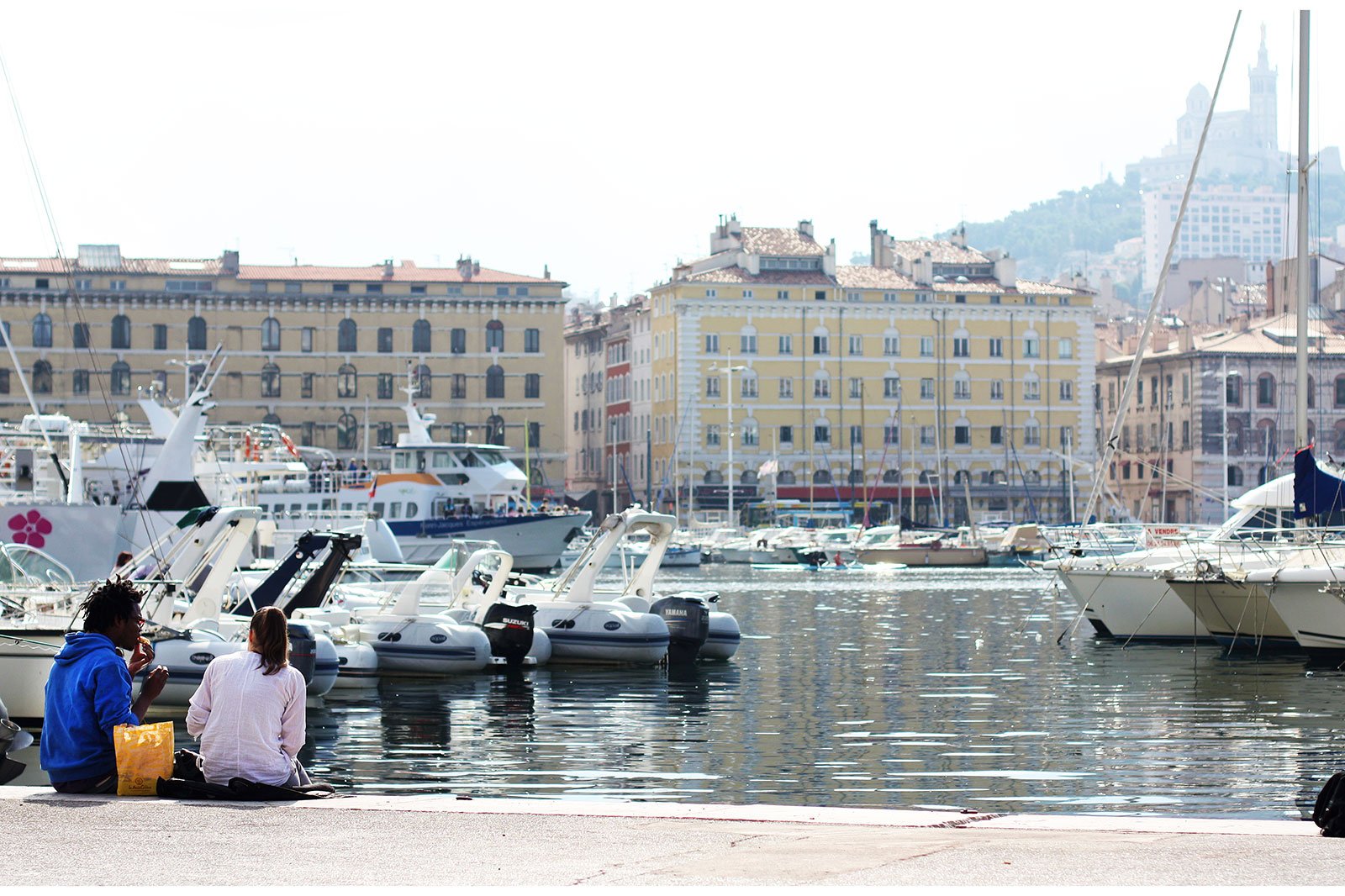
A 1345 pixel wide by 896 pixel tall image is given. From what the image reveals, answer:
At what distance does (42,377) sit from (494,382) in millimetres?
23699

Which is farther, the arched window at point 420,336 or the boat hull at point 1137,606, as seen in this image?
the arched window at point 420,336

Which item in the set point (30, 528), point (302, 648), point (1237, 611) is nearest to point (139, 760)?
point (302, 648)

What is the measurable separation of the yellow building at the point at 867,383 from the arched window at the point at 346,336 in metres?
17.7

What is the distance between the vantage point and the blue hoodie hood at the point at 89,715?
1170 centimetres

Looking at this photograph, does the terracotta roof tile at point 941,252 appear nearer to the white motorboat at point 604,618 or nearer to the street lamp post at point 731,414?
the street lamp post at point 731,414

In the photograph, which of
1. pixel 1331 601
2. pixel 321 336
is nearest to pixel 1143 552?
pixel 1331 601

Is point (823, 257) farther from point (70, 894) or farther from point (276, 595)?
point (70, 894)

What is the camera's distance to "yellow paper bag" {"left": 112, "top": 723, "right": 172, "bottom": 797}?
38.0 feet

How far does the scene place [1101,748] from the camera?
67.7 feet

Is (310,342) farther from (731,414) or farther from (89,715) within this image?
(89,715)

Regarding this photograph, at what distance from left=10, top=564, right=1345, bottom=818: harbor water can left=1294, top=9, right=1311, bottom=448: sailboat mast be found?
14.9 feet

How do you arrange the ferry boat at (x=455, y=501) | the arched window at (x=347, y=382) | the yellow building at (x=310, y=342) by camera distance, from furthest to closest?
1. the arched window at (x=347, y=382)
2. the yellow building at (x=310, y=342)
3. the ferry boat at (x=455, y=501)

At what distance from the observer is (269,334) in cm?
10406

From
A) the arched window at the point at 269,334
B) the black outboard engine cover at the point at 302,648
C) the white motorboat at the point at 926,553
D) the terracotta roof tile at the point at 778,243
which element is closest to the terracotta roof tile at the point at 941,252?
the terracotta roof tile at the point at 778,243
